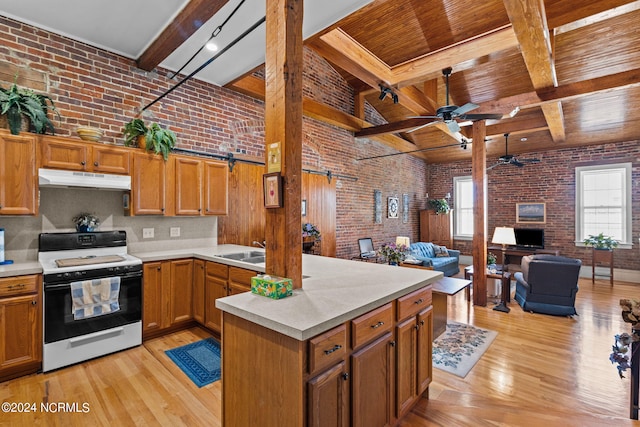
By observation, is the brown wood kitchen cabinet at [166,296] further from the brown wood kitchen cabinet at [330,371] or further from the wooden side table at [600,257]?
the wooden side table at [600,257]

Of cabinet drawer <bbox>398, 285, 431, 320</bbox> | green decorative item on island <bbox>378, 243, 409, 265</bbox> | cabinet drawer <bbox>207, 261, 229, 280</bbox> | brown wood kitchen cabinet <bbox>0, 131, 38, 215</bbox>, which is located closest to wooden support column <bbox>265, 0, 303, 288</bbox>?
cabinet drawer <bbox>398, 285, 431, 320</bbox>

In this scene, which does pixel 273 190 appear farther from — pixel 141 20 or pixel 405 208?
pixel 405 208

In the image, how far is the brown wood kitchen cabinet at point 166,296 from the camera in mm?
3170

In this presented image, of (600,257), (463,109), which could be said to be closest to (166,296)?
(463,109)

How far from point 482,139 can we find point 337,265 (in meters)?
4.18

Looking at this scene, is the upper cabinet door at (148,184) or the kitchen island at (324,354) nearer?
the kitchen island at (324,354)

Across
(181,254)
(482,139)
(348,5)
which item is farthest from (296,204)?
(482,139)

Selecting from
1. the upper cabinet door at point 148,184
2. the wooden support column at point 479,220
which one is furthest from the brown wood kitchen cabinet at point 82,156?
the wooden support column at point 479,220

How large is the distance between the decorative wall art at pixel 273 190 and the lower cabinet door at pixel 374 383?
0.96 meters

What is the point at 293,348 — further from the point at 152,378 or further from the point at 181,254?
the point at 181,254

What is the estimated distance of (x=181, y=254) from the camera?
3.45 metres

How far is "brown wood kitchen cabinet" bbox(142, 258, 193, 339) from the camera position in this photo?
3.17m

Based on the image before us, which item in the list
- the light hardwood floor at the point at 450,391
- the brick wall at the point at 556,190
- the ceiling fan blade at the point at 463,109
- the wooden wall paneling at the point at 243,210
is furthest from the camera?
the brick wall at the point at 556,190

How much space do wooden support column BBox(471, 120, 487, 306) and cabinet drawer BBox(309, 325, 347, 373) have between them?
436cm
